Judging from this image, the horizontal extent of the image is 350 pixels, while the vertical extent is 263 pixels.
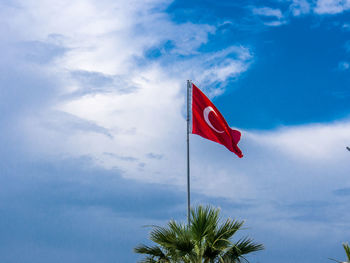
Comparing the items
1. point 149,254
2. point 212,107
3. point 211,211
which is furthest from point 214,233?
point 212,107

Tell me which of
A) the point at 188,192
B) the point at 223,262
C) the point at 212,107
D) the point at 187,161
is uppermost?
the point at 212,107

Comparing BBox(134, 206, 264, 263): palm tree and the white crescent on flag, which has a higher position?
the white crescent on flag

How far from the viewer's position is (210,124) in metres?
24.1

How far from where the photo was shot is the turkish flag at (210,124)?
24109mm

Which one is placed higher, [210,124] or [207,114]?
[207,114]

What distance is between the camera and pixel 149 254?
2056 centimetres

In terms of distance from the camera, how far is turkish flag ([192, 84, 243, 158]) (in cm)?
2411

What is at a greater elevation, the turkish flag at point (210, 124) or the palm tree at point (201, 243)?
the turkish flag at point (210, 124)

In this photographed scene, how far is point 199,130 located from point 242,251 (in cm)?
611

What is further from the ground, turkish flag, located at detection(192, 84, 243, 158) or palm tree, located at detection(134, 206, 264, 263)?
turkish flag, located at detection(192, 84, 243, 158)

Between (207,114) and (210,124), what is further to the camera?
(207,114)

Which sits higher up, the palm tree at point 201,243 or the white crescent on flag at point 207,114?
the white crescent on flag at point 207,114

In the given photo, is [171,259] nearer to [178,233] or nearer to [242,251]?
[178,233]

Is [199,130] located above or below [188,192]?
above
